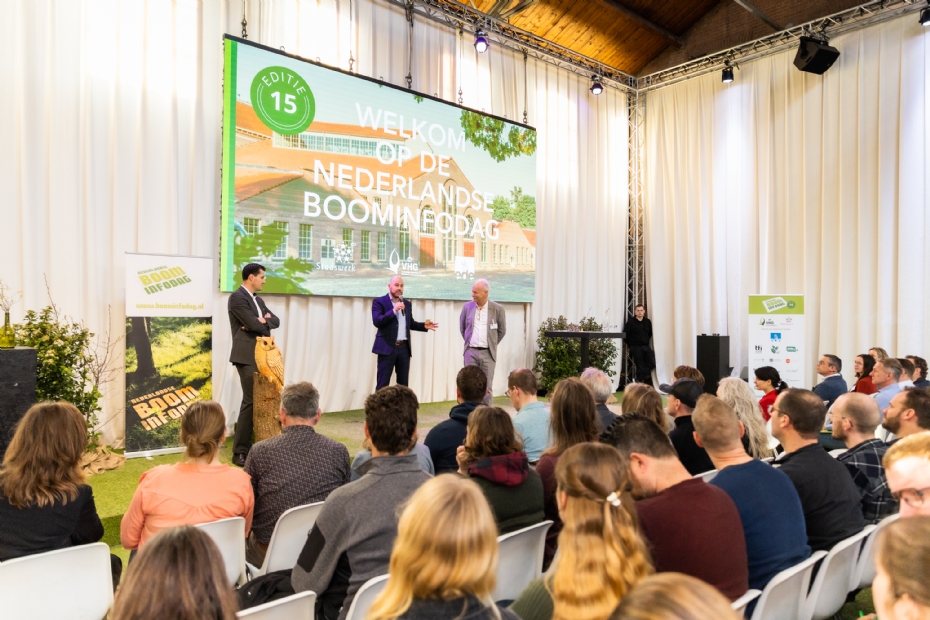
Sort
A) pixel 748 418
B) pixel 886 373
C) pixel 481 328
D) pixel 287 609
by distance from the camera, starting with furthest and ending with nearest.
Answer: pixel 481 328 → pixel 886 373 → pixel 748 418 → pixel 287 609

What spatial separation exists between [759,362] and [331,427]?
538 centimetres

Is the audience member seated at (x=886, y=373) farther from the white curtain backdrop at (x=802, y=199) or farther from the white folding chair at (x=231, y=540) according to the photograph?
the white folding chair at (x=231, y=540)

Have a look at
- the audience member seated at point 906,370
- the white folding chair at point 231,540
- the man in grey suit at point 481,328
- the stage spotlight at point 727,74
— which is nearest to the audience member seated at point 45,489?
the white folding chair at point 231,540

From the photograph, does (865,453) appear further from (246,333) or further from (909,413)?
(246,333)

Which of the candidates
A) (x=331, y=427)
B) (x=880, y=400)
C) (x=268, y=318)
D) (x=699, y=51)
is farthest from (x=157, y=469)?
(x=699, y=51)

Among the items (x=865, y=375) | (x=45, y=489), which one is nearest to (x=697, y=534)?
(x=45, y=489)

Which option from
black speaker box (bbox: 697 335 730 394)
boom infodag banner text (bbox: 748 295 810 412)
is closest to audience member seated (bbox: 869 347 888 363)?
boom infodag banner text (bbox: 748 295 810 412)

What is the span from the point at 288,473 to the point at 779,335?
7234 millimetres

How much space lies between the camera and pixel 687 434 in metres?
3.13

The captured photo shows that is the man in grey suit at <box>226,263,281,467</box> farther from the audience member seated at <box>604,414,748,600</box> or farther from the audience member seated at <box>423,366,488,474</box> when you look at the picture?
the audience member seated at <box>604,414,748,600</box>

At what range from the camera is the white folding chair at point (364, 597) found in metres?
1.58

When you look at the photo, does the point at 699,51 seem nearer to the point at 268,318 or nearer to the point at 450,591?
the point at 268,318

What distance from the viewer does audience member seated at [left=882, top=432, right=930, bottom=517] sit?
1760mm

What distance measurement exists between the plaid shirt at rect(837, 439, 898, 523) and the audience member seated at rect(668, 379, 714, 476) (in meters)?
0.59
